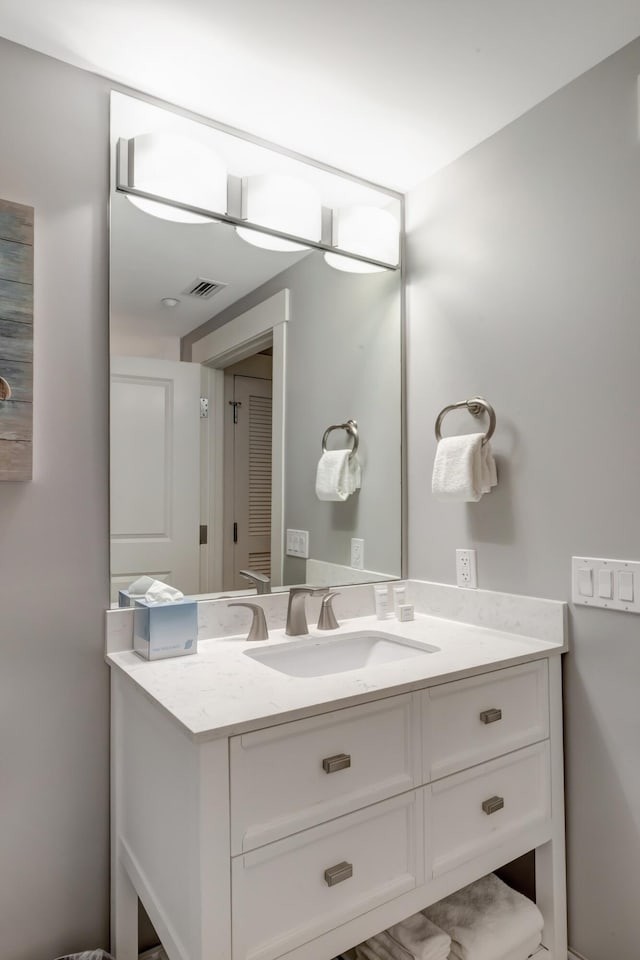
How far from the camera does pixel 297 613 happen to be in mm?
1704

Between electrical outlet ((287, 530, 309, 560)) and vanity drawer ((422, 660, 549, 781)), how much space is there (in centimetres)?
68

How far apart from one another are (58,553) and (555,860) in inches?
58.8

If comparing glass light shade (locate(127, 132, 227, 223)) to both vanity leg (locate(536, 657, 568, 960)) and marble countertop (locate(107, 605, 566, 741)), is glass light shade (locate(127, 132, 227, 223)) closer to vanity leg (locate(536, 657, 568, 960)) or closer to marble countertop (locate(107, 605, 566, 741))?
marble countertop (locate(107, 605, 566, 741))

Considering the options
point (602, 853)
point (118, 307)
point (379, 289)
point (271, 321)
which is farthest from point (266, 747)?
point (379, 289)

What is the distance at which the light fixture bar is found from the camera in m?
1.54

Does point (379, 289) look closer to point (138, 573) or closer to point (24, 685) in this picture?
point (138, 573)

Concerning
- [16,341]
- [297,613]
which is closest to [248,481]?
[297,613]

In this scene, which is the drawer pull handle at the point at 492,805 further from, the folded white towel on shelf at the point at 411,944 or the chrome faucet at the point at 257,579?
the chrome faucet at the point at 257,579

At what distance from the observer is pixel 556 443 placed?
5.24ft

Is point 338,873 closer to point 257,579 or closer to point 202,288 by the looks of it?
point 257,579

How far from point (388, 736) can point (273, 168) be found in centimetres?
163

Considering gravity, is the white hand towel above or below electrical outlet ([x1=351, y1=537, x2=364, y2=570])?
below

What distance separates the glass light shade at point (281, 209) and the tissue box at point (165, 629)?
3.59 ft

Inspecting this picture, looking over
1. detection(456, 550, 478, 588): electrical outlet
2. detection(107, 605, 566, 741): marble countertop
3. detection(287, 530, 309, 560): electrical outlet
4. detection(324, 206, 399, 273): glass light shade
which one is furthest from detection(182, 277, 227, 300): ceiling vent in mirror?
detection(456, 550, 478, 588): electrical outlet
